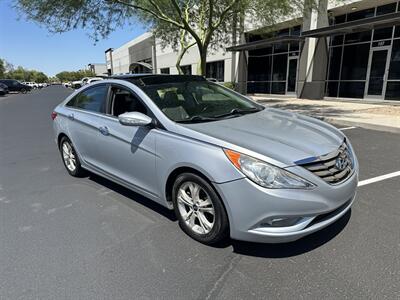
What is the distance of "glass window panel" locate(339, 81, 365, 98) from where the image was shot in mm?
16308

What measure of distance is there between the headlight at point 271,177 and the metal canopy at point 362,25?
13.3m

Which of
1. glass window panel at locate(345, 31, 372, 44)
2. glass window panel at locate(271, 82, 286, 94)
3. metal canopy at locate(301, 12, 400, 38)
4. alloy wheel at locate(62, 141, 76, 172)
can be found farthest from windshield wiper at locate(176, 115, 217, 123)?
glass window panel at locate(271, 82, 286, 94)

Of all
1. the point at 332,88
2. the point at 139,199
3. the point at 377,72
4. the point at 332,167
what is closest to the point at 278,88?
the point at 332,88

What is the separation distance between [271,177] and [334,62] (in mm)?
17473

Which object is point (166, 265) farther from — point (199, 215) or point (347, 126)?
point (347, 126)

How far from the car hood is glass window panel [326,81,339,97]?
618 inches

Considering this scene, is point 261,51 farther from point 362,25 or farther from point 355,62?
point 362,25

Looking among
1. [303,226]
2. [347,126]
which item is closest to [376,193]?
[303,226]

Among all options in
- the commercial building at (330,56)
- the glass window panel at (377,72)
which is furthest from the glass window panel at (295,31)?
the glass window panel at (377,72)

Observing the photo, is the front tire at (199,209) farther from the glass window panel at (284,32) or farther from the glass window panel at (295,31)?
the glass window panel at (284,32)

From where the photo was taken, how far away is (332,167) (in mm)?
2744

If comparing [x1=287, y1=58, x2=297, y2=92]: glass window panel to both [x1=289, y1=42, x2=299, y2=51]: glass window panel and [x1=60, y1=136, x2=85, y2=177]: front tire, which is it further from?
[x1=60, y1=136, x2=85, y2=177]: front tire

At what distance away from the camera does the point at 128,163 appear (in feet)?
12.0

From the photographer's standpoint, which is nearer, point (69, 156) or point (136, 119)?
point (136, 119)
